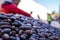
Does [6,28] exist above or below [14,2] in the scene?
below

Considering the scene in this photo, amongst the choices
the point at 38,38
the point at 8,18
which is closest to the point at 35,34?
the point at 38,38

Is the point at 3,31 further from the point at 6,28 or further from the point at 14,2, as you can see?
the point at 14,2

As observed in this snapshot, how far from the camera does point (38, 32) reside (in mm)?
954

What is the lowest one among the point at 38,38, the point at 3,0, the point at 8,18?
the point at 38,38

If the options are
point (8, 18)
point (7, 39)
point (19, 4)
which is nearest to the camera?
point (7, 39)

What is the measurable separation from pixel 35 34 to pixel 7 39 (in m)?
0.22

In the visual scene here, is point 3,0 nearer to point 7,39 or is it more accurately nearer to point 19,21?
point 19,21

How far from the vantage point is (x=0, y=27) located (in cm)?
79

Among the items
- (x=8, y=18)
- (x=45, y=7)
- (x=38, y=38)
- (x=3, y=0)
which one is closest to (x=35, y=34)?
(x=38, y=38)

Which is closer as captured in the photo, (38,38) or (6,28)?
(6,28)

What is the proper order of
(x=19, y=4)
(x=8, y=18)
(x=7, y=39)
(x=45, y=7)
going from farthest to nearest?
(x=45, y=7), (x=19, y=4), (x=8, y=18), (x=7, y=39)

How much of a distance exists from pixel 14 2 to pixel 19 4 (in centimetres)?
3

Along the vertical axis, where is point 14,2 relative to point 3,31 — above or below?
above

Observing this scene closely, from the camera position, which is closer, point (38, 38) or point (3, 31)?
point (3, 31)
